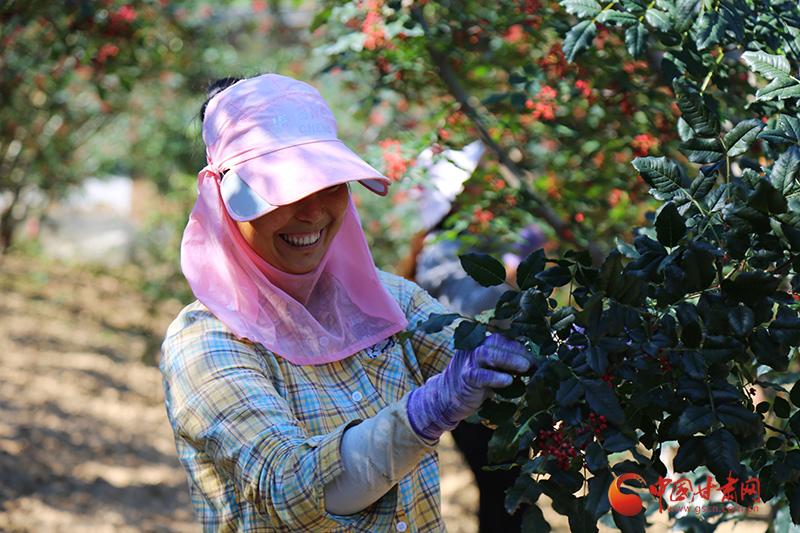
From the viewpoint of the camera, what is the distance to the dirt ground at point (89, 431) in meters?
4.80

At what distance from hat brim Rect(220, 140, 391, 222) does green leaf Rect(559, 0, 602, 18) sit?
1.87 feet

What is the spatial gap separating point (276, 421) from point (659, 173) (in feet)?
2.53

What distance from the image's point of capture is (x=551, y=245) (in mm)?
4020

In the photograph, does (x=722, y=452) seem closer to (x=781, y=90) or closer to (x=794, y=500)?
(x=794, y=500)

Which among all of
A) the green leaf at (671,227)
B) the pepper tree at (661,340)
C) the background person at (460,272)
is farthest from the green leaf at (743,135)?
the background person at (460,272)

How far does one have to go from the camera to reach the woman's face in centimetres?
192

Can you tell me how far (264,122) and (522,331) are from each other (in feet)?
2.35

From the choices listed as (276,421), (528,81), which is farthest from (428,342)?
(528,81)

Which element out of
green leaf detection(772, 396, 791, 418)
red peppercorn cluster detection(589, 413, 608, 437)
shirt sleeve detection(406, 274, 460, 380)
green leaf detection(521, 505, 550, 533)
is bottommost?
shirt sleeve detection(406, 274, 460, 380)

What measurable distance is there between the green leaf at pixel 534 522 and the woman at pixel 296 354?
0.60ft

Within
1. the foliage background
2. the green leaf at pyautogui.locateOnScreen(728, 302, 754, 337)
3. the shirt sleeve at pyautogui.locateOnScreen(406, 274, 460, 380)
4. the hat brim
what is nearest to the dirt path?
the foliage background

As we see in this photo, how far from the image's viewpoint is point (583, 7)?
2.12 m

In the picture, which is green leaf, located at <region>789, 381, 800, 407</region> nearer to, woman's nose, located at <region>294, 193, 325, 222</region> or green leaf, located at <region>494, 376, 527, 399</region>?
green leaf, located at <region>494, 376, 527, 399</region>

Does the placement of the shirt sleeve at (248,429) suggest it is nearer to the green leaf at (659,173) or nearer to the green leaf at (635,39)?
the green leaf at (659,173)
